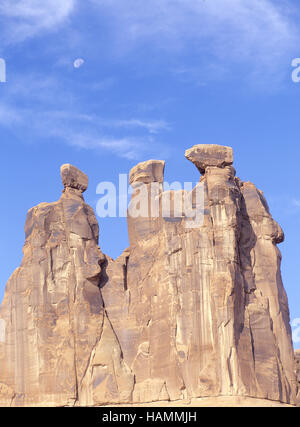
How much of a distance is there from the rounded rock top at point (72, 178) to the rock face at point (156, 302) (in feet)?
0.51

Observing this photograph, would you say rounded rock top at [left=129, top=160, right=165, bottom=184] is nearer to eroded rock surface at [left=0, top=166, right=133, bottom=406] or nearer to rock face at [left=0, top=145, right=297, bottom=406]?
rock face at [left=0, top=145, right=297, bottom=406]

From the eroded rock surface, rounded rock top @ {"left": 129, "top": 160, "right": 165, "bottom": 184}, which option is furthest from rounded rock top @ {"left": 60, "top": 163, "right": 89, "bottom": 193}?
rounded rock top @ {"left": 129, "top": 160, "right": 165, "bottom": 184}

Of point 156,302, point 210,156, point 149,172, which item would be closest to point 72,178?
point 149,172

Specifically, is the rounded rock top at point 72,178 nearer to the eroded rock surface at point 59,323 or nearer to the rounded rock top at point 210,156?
the eroded rock surface at point 59,323

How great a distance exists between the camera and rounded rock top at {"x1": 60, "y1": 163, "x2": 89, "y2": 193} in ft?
372

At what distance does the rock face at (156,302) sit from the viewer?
103m

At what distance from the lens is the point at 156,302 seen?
10662 centimetres

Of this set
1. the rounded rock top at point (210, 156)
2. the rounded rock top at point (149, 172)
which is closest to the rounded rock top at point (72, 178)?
the rounded rock top at point (149, 172)

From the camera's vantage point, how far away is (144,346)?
351 feet

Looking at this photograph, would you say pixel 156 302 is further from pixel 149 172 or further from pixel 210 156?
pixel 210 156

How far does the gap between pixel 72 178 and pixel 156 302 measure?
43.3 feet

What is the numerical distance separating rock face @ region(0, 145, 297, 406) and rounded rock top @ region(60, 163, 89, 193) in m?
0.15
